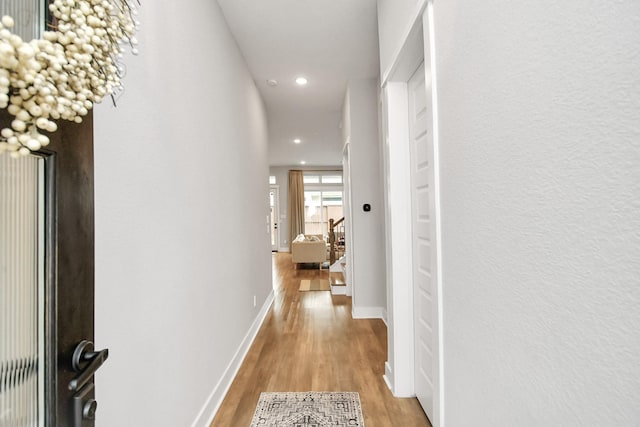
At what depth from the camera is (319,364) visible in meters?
2.53

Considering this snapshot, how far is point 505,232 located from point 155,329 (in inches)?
51.9

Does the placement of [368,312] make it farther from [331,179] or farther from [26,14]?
[331,179]

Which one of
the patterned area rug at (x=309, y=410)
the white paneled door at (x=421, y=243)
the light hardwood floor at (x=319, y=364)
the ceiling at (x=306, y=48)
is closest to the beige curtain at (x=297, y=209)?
the ceiling at (x=306, y=48)

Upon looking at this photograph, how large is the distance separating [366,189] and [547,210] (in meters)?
3.16

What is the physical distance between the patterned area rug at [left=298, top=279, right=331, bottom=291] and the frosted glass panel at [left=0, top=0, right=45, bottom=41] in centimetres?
494

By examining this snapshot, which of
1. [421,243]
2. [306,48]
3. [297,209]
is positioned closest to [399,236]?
[421,243]

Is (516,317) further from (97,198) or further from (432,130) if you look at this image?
(97,198)

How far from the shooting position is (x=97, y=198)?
3.15 feet

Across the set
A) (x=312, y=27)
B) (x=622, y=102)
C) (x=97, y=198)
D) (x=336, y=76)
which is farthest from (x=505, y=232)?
(x=336, y=76)

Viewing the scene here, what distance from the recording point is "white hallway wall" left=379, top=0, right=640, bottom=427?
0.52 m

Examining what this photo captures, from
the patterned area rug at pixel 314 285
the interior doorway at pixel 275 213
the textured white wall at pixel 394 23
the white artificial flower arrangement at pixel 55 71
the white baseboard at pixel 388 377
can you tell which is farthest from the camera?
the interior doorway at pixel 275 213

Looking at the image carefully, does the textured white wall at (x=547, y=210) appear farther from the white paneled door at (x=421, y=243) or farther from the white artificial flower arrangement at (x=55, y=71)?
the white artificial flower arrangement at (x=55, y=71)

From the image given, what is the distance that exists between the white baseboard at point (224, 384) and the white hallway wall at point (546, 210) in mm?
1360

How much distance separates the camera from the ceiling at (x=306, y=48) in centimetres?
246
